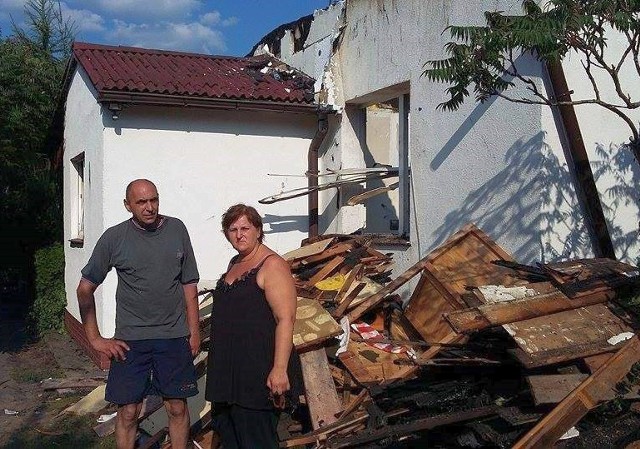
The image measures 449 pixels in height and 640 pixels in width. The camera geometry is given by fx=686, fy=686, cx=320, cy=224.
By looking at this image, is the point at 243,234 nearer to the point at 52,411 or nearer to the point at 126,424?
the point at 126,424

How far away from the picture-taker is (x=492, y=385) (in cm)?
459

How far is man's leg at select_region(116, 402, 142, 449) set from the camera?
4.42 m

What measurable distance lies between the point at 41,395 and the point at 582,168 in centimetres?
601

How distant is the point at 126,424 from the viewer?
175 inches

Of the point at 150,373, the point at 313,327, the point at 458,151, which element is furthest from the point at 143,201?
the point at 458,151

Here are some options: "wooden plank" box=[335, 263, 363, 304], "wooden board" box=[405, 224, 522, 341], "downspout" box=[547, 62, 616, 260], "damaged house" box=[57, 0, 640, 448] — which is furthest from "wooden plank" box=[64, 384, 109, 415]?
"downspout" box=[547, 62, 616, 260]

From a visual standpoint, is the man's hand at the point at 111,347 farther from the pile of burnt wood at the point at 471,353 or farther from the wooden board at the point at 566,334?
the wooden board at the point at 566,334

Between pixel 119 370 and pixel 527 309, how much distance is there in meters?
2.68

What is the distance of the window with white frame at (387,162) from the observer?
25.3 ft

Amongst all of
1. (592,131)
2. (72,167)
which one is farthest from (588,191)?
(72,167)

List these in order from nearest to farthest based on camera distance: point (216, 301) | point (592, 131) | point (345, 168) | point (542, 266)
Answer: point (216, 301)
point (542, 266)
point (592, 131)
point (345, 168)

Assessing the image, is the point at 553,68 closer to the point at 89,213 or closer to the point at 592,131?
the point at 592,131

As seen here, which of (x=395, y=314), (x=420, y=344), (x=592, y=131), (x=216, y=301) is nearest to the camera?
(x=216, y=301)

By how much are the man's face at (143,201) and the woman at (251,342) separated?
0.70 m
